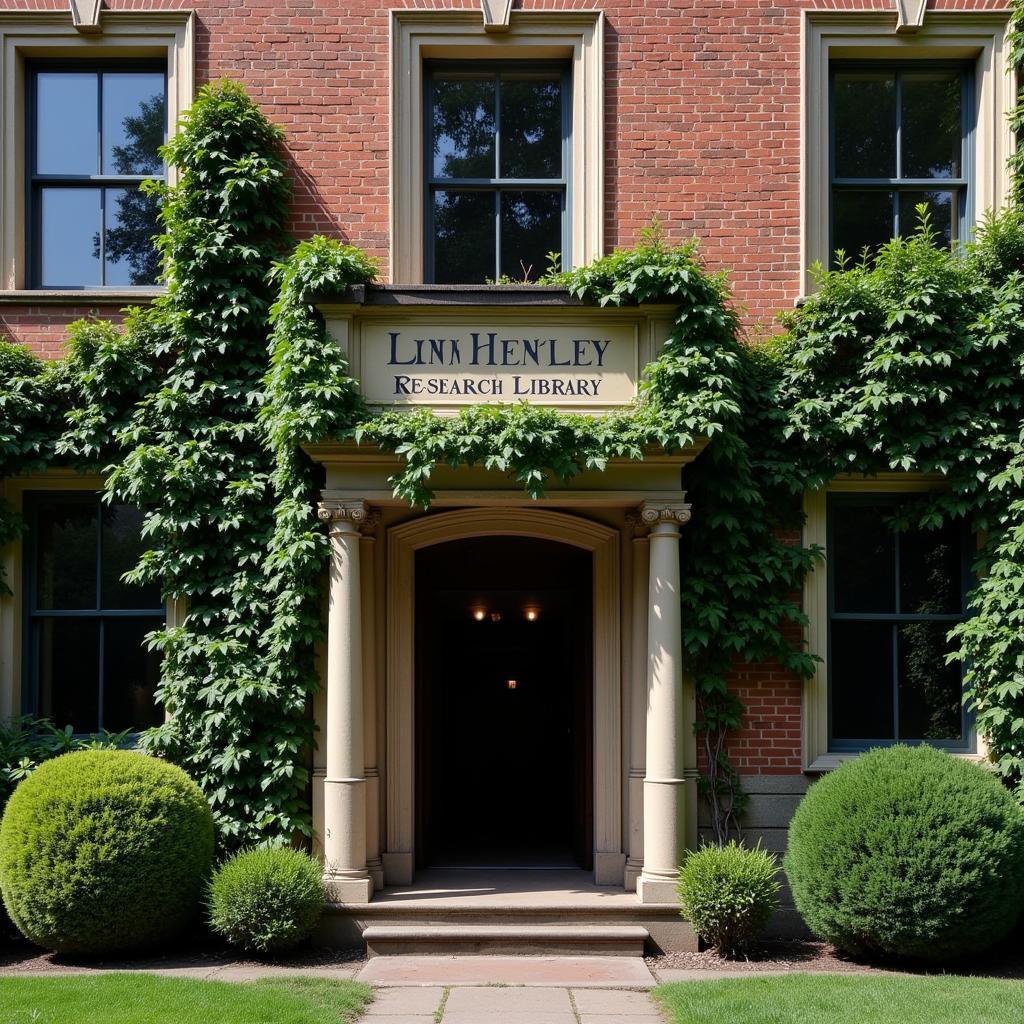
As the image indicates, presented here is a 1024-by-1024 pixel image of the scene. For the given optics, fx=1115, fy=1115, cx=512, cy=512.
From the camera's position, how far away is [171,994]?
23.2 ft

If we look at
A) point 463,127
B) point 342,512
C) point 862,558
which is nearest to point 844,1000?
point 862,558

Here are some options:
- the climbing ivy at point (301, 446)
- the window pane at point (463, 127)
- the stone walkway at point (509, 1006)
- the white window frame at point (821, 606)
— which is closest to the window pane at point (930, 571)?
the climbing ivy at point (301, 446)

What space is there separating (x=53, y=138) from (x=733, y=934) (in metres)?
8.91

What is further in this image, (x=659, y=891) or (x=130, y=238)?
(x=130, y=238)

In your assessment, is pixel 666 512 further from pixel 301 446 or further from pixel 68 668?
pixel 68 668

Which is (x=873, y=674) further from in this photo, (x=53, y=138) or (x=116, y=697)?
(x=53, y=138)

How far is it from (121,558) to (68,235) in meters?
3.00

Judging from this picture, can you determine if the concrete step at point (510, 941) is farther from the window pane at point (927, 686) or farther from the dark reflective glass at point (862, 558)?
the dark reflective glass at point (862, 558)

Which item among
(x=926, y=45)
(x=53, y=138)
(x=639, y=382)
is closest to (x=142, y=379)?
(x=53, y=138)

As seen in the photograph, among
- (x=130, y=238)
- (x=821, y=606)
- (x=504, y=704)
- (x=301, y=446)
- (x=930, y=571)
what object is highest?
(x=130, y=238)

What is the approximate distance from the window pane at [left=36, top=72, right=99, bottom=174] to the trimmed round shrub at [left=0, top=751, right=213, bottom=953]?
17.8ft

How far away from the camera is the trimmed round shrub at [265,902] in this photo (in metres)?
7.90

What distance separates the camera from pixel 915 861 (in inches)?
299

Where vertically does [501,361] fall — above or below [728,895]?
above
